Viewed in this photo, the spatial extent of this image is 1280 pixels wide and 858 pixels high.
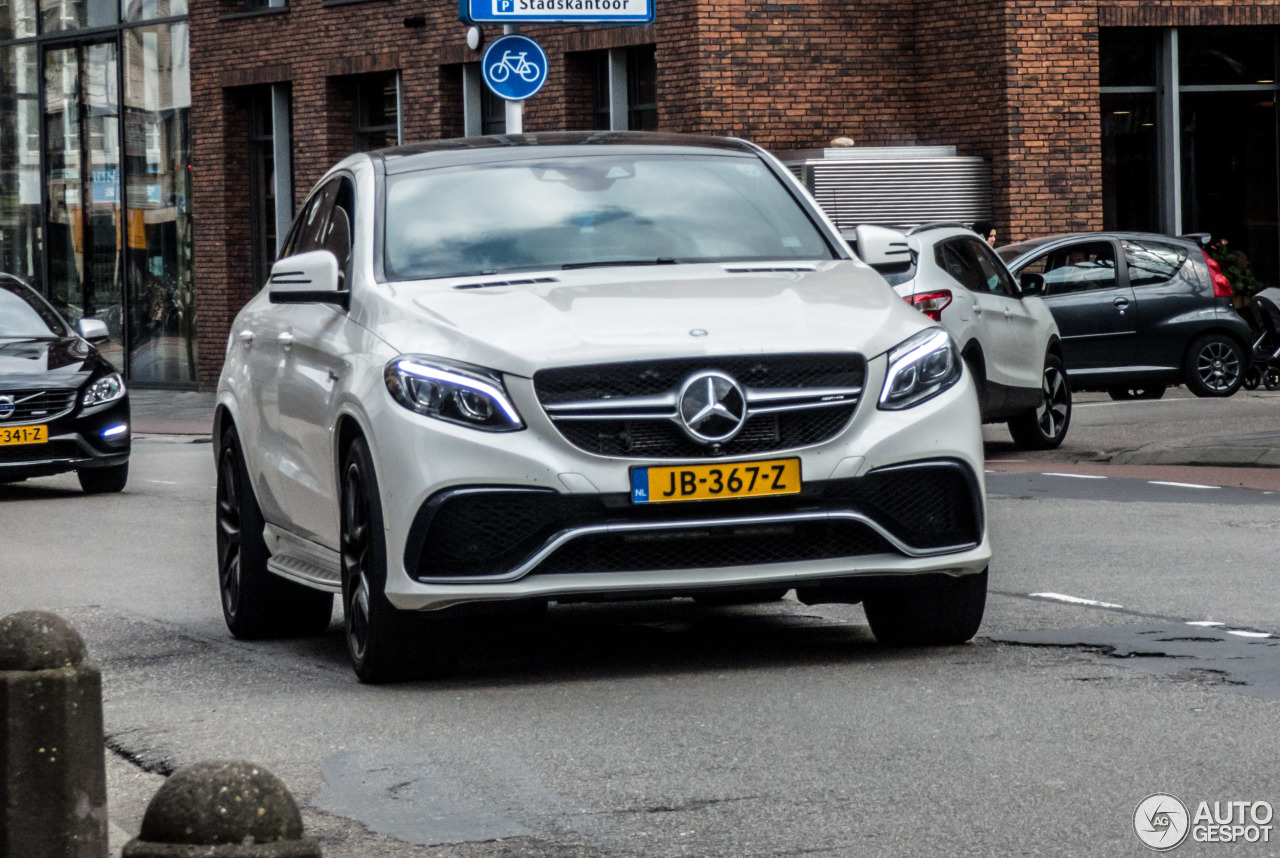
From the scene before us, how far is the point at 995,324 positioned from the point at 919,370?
9754 mm

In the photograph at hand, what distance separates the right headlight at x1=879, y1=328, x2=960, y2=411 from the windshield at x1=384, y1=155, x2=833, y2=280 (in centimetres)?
84

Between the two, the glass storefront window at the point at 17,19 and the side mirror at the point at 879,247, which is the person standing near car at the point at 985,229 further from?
the glass storefront window at the point at 17,19

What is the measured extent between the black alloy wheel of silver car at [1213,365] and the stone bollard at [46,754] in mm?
18329

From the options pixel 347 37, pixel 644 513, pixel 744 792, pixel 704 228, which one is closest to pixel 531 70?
pixel 704 228

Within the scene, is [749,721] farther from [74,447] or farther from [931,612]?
[74,447]

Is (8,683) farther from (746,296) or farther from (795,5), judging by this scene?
(795,5)

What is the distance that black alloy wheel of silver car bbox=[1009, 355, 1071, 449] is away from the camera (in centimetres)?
1769

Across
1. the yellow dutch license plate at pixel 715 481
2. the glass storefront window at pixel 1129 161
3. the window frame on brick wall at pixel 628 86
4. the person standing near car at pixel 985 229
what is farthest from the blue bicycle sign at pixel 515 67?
the glass storefront window at pixel 1129 161

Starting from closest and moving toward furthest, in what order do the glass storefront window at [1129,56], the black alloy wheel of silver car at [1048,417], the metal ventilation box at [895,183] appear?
the black alloy wheel of silver car at [1048,417] → the metal ventilation box at [895,183] → the glass storefront window at [1129,56]

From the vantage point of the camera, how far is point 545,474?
667cm

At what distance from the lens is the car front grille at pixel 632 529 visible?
22.0 feet

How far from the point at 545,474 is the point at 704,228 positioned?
1544mm

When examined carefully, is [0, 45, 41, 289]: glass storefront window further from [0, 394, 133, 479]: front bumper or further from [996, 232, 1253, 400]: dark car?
[0, 394, 133, 479]: front bumper

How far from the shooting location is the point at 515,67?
54.5ft
